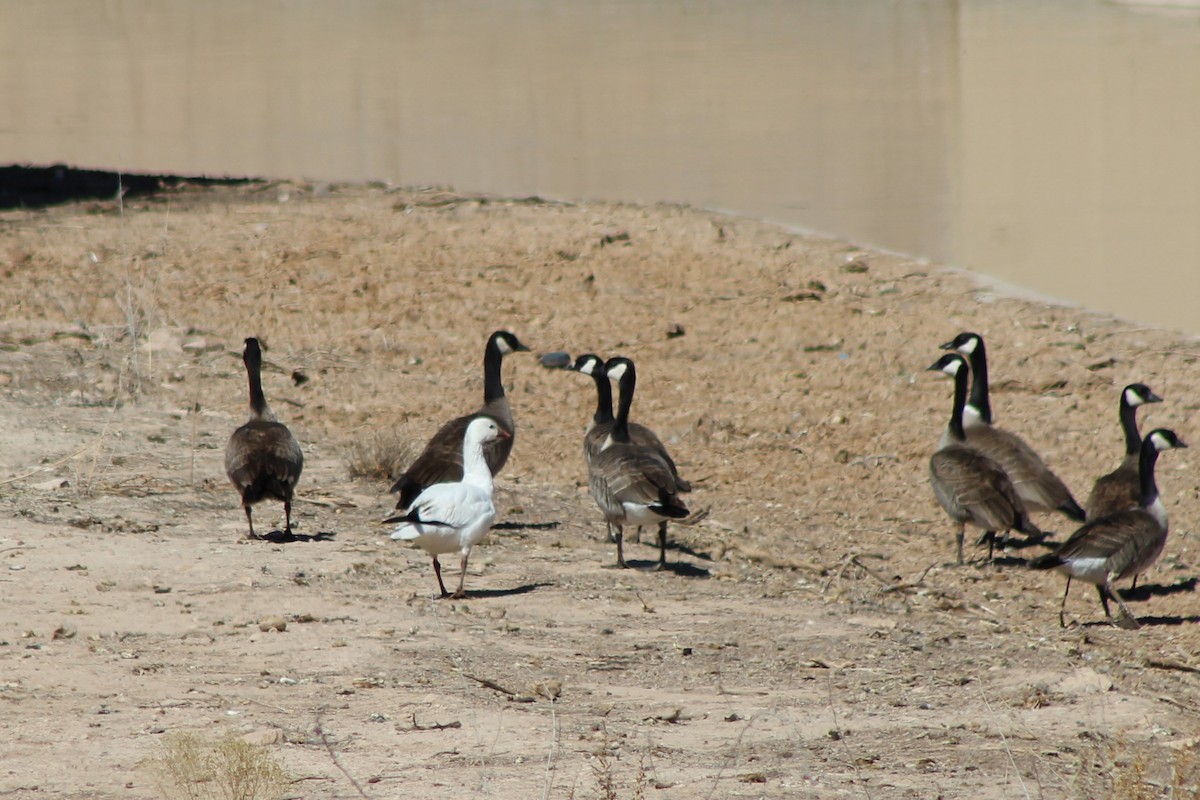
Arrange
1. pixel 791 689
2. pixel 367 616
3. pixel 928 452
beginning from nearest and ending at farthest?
1. pixel 791 689
2. pixel 367 616
3. pixel 928 452

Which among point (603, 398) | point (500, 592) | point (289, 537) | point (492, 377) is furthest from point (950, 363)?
point (289, 537)

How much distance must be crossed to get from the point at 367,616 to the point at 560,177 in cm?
1236

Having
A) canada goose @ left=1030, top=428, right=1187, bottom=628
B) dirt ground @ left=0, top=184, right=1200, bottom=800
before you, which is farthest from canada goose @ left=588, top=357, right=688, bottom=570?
canada goose @ left=1030, top=428, right=1187, bottom=628

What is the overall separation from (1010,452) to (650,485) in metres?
3.13

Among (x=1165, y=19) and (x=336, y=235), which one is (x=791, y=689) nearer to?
(x=1165, y=19)

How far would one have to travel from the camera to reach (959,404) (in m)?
11.1

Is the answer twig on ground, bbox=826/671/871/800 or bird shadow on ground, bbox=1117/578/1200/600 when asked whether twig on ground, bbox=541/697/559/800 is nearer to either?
twig on ground, bbox=826/671/871/800

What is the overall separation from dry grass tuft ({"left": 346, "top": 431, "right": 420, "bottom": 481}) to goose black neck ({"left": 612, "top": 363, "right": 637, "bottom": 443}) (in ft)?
5.14

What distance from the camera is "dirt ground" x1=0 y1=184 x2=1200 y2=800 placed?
5.95 meters

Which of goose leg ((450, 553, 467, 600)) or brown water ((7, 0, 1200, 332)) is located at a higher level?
brown water ((7, 0, 1200, 332))

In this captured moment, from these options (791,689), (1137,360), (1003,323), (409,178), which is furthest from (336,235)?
(791,689)

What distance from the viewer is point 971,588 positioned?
9.55 meters

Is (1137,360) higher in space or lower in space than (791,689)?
higher

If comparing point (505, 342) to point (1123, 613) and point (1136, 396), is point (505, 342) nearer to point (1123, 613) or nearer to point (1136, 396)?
point (1136, 396)
